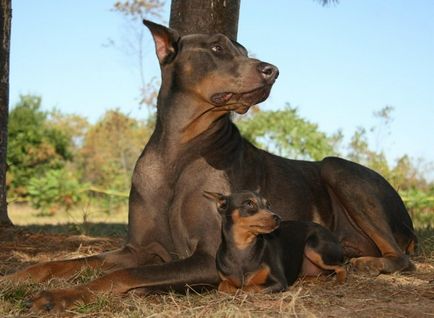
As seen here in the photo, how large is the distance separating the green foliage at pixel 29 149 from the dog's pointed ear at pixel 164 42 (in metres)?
21.6

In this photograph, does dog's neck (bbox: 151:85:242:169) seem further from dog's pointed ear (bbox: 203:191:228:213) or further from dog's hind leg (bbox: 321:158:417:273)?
dog's hind leg (bbox: 321:158:417:273)

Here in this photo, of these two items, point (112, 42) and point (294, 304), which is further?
point (112, 42)

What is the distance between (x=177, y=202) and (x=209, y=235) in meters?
0.40

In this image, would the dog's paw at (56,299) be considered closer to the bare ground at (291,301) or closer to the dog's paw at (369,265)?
the bare ground at (291,301)

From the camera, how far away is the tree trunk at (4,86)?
26.5ft

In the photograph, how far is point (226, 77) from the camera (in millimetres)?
4887

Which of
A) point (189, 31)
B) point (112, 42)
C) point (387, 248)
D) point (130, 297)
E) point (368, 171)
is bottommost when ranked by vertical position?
point (130, 297)

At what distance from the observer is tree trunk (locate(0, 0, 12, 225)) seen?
809 centimetres

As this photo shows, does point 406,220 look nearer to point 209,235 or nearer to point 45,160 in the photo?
point 209,235

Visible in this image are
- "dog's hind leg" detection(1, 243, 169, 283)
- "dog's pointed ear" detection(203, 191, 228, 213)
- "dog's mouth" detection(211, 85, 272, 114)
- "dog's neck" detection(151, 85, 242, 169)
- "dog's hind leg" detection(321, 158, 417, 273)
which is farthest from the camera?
"dog's hind leg" detection(321, 158, 417, 273)

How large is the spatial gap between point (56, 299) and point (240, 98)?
1.92 m

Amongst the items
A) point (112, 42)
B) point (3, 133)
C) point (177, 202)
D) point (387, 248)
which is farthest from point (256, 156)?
point (112, 42)

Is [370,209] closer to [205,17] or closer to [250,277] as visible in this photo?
[250,277]

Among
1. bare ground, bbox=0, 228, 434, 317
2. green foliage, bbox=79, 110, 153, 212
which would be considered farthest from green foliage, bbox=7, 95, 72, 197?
bare ground, bbox=0, 228, 434, 317
